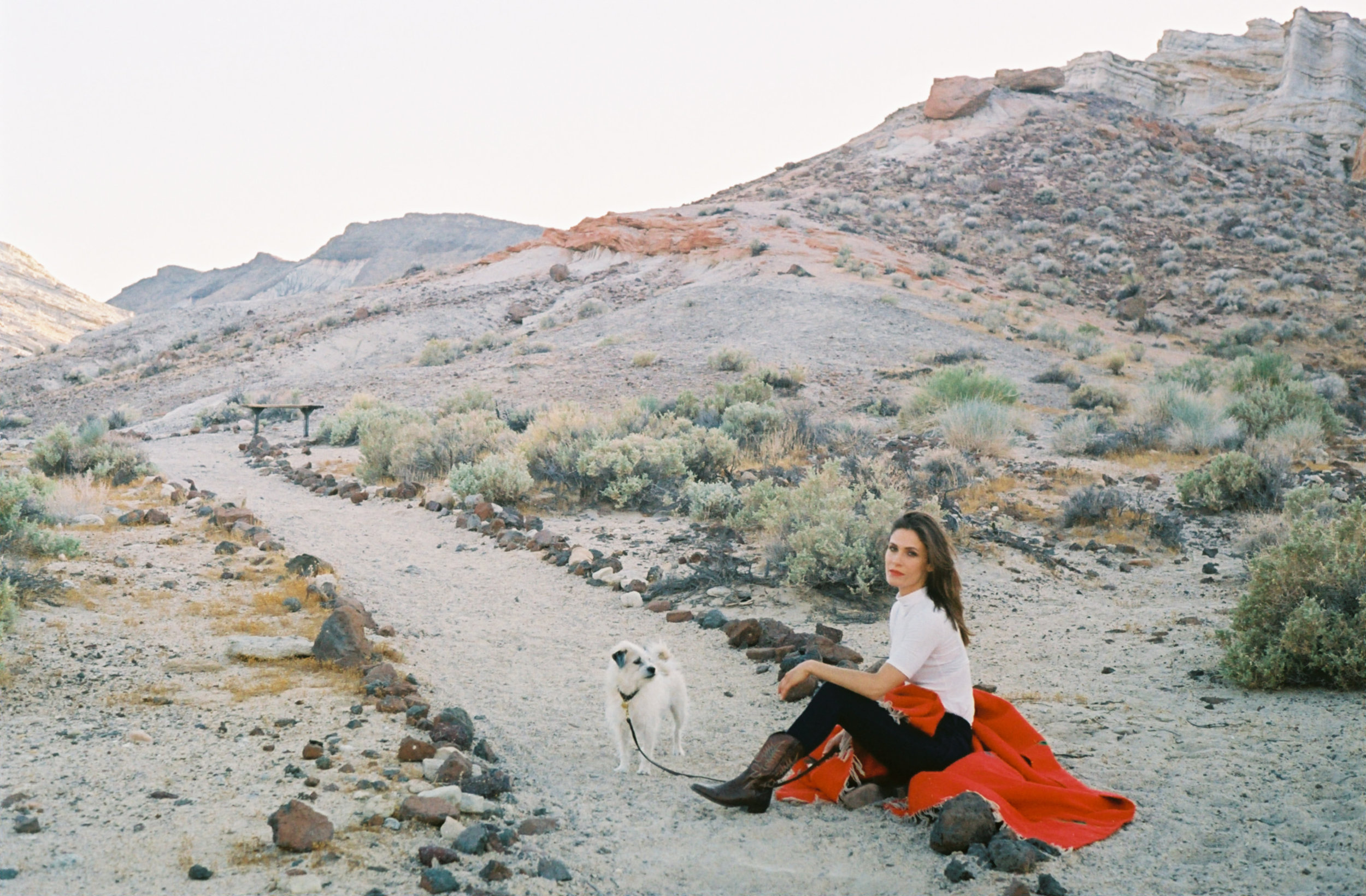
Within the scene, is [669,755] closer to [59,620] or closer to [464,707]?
[464,707]

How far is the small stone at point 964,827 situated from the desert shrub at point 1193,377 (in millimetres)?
16075

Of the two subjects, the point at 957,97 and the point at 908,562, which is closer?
the point at 908,562

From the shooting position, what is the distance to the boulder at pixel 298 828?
10.3 feet

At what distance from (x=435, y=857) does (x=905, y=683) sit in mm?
1976

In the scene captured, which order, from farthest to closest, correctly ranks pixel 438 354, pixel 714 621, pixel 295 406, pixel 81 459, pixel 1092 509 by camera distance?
pixel 438 354 → pixel 295 406 → pixel 81 459 → pixel 1092 509 → pixel 714 621

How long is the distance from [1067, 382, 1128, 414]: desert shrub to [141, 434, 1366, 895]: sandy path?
1030 cm

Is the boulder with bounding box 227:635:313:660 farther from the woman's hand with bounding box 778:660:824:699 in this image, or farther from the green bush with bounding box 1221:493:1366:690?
the green bush with bounding box 1221:493:1366:690

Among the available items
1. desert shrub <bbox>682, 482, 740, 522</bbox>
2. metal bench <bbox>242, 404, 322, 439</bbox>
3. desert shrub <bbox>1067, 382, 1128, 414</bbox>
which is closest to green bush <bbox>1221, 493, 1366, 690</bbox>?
desert shrub <bbox>682, 482, 740, 522</bbox>

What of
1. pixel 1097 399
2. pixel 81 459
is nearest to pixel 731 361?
pixel 1097 399

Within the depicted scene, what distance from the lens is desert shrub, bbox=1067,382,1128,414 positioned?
1761 centimetres

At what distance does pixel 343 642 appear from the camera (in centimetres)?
544

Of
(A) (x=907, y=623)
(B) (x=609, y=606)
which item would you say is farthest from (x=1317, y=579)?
(B) (x=609, y=606)

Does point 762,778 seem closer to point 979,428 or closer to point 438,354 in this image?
point 979,428

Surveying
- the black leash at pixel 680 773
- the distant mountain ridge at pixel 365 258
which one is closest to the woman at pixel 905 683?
the black leash at pixel 680 773
